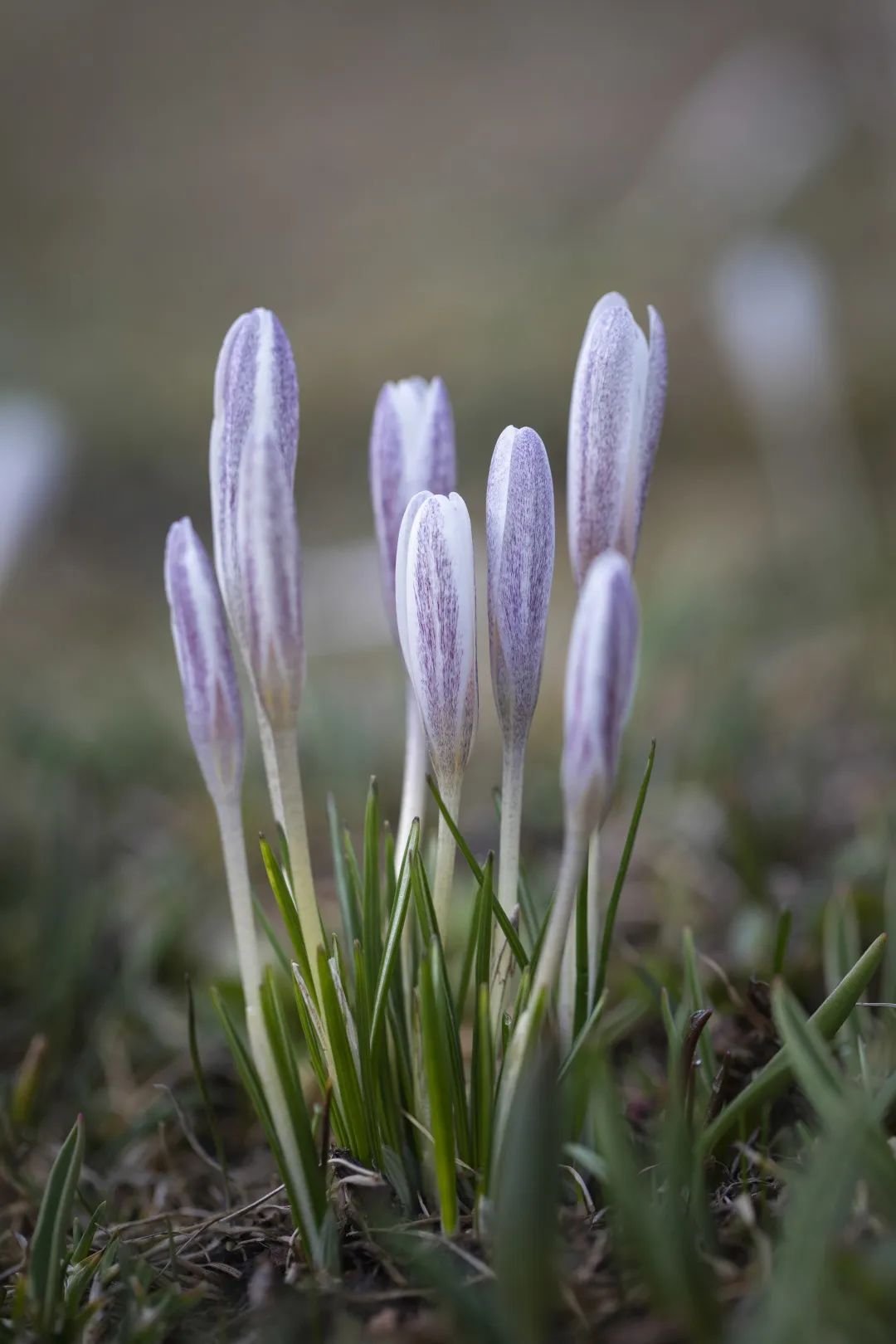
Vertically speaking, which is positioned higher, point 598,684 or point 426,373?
point 426,373

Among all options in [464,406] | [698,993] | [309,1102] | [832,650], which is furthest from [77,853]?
[464,406]

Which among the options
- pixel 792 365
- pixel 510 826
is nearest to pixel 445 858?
pixel 510 826

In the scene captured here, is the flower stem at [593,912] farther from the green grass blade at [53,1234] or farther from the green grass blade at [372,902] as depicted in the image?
the green grass blade at [53,1234]

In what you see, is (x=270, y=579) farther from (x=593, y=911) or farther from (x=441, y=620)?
(x=593, y=911)

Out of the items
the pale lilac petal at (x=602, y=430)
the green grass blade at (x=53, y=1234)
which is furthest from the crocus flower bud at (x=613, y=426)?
the green grass blade at (x=53, y=1234)

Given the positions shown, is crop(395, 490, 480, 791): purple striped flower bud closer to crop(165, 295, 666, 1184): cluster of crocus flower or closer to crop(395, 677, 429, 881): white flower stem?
crop(165, 295, 666, 1184): cluster of crocus flower

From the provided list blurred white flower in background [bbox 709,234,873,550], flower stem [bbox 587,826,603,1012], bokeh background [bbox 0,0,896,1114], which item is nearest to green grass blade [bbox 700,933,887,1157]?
flower stem [bbox 587,826,603,1012]
